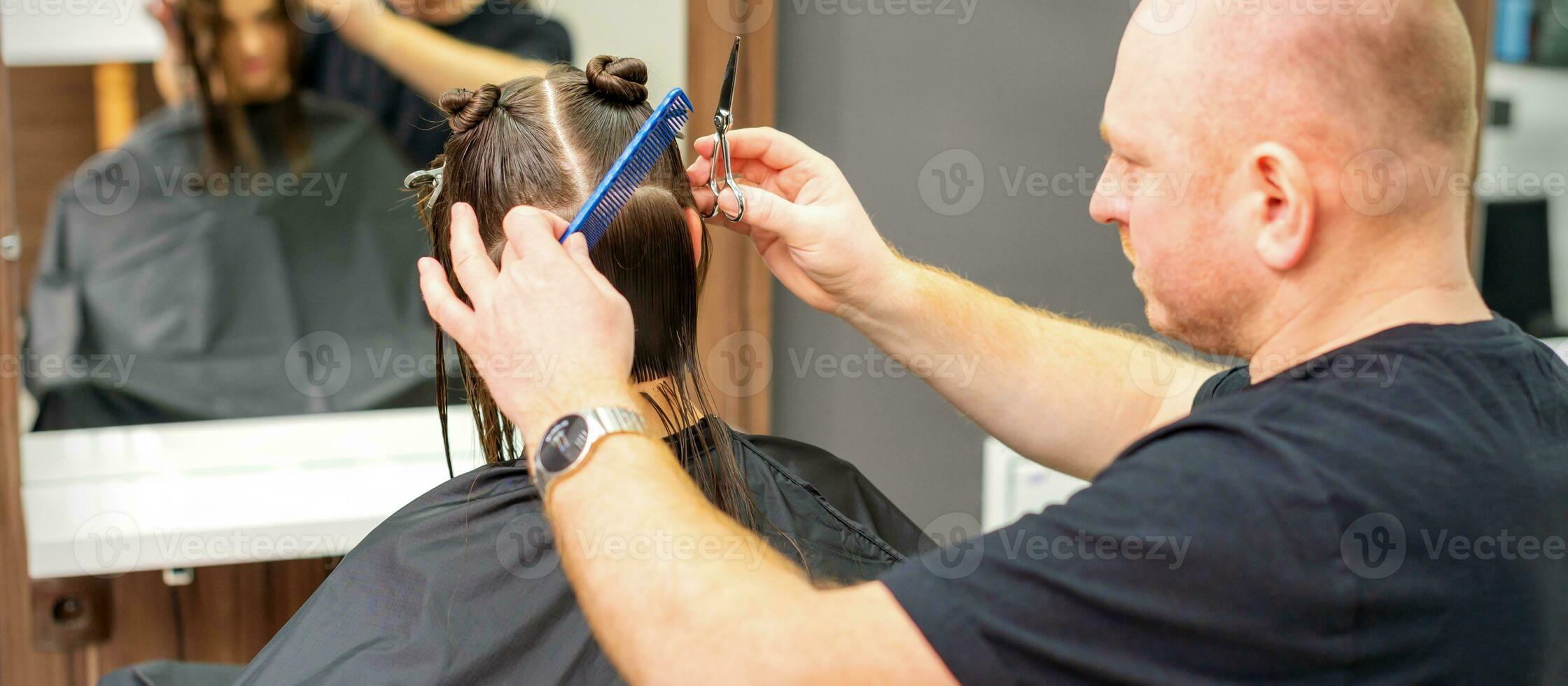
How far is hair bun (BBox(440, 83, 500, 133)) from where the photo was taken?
1.32 metres

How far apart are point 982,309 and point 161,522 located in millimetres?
1648

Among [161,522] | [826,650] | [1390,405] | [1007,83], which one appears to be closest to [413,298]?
[161,522]

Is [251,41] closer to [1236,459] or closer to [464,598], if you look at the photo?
[464,598]

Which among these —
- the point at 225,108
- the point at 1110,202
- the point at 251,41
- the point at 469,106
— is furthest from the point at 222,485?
the point at 1110,202

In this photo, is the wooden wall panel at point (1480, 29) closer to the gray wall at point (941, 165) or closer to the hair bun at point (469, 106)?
the gray wall at point (941, 165)

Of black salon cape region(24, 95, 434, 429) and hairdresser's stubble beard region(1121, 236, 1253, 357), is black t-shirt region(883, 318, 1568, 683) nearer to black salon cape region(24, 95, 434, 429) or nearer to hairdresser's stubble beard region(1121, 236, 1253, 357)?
hairdresser's stubble beard region(1121, 236, 1253, 357)

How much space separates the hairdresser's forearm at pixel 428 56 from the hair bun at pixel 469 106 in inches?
30.8

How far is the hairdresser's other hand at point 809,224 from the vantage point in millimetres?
1484

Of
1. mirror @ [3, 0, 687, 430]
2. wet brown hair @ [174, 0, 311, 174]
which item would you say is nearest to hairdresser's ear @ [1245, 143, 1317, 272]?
mirror @ [3, 0, 687, 430]

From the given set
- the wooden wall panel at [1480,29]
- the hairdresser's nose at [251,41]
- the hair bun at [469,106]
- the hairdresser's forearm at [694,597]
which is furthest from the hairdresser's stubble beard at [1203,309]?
the wooden wall panel at [1480,29]

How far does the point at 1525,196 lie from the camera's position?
108 inches

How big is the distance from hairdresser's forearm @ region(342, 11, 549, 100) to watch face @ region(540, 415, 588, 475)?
1322mm

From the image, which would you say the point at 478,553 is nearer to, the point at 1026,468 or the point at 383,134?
the point at 383,134

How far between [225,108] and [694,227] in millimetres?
1171
